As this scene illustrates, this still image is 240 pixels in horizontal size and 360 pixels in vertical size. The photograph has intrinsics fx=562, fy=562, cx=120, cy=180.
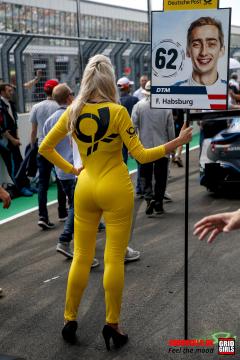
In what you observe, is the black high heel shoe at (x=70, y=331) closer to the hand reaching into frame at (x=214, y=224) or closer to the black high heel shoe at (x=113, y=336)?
the black high heel shoe at (x=113, y=336)

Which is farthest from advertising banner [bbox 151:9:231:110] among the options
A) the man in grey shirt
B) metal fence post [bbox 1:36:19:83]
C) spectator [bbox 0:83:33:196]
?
metal fence post [bbox 1:36:19:83]

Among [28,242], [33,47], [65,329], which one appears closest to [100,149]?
[65,329]

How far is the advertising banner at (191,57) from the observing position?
3799 millimetres

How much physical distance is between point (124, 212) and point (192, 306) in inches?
47.6

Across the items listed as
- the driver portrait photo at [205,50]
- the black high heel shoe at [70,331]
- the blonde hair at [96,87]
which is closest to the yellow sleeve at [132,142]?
the blonde hair at [96,87]

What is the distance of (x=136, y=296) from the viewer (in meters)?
4.84

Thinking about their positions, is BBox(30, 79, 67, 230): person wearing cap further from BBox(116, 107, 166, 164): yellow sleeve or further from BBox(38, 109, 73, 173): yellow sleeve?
BBox(116, 107, 166, 164): yellow sleeve

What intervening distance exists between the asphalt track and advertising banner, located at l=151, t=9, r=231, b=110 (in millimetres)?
1654

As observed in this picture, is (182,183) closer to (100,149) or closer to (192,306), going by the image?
(192,306)

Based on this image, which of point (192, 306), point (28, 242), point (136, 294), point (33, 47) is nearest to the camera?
point (192, 306)

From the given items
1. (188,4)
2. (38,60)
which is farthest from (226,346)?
(38,60)

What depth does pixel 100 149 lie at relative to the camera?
3863 millimetres

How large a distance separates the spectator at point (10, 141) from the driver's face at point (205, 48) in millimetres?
5640

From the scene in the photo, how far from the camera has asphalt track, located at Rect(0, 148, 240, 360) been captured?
400 centimetres
